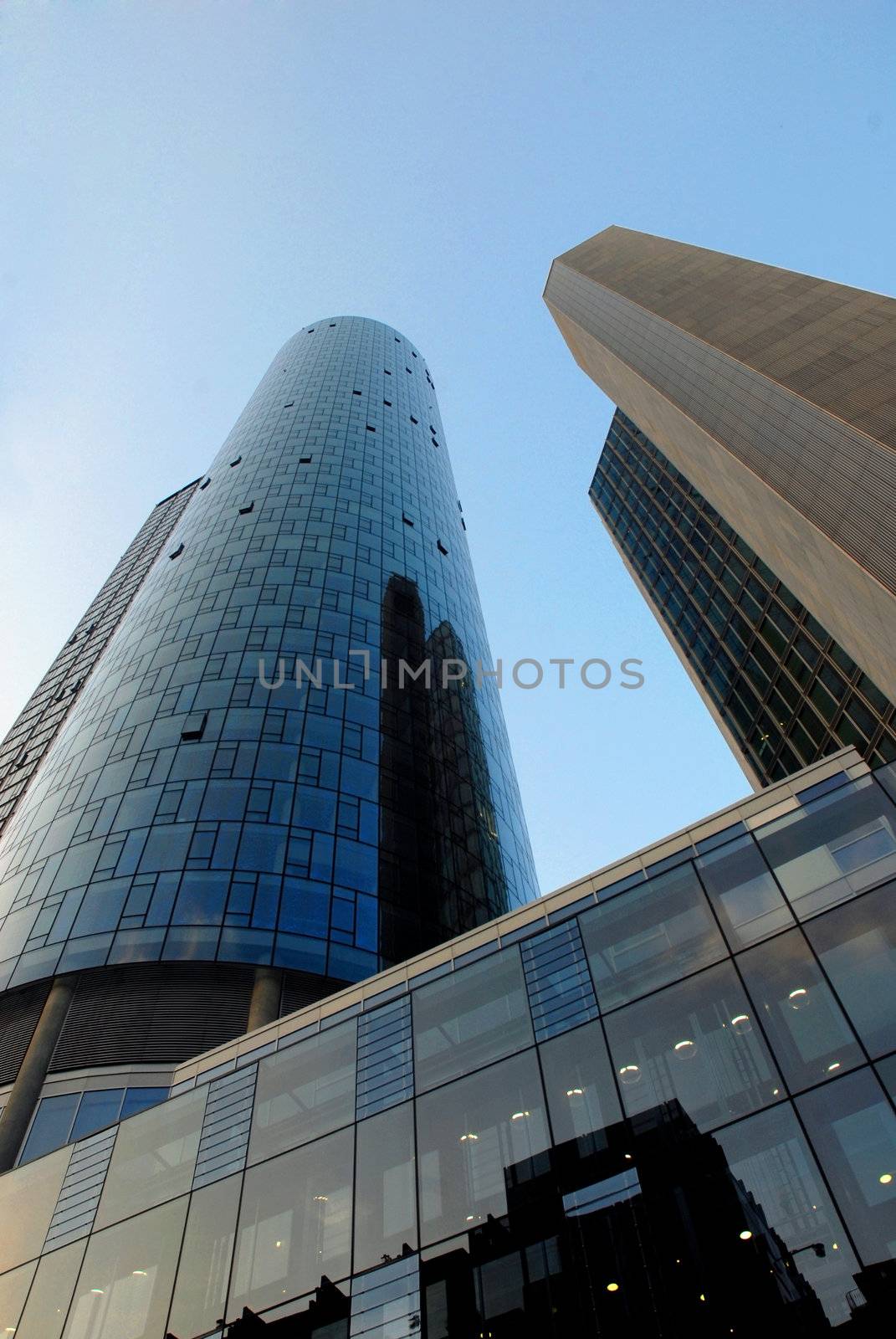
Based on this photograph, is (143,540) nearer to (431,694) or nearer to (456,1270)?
(431,694)

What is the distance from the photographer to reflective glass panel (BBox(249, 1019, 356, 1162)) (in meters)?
22.6

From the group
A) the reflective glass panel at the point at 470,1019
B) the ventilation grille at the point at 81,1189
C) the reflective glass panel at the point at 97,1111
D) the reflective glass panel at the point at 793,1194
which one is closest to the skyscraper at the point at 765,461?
the reflective glass panel at the point at 793,1194

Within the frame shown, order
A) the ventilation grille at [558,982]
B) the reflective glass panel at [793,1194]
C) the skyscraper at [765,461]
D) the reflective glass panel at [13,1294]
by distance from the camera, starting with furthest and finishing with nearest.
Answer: the skyscraper at [765,461] < the reflective glass panel at [13,1294] < the ventilation grille at [558,982] < the reflective glass panel at [793,1194]

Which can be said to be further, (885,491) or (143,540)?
(143,540)

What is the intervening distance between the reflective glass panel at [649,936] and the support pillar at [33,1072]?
2546 cm

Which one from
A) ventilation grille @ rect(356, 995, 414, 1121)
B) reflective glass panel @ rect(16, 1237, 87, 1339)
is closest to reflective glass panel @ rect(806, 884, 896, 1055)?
ventilation grille @ rect(356, 995, 414, 1121)

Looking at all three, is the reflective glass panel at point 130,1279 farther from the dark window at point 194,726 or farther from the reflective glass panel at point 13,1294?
the dark window at point 194,726

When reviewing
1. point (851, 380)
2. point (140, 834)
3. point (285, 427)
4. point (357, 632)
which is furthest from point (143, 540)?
point (851, 380)

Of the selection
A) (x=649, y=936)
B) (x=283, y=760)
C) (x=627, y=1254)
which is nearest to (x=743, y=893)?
(x=649, y=936)

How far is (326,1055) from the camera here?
24.5m

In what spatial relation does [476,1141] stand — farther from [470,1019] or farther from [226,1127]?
[226,1127]

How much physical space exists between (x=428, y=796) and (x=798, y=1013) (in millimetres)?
40744

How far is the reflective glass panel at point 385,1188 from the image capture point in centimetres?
1930

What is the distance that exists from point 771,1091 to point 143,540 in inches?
4991
